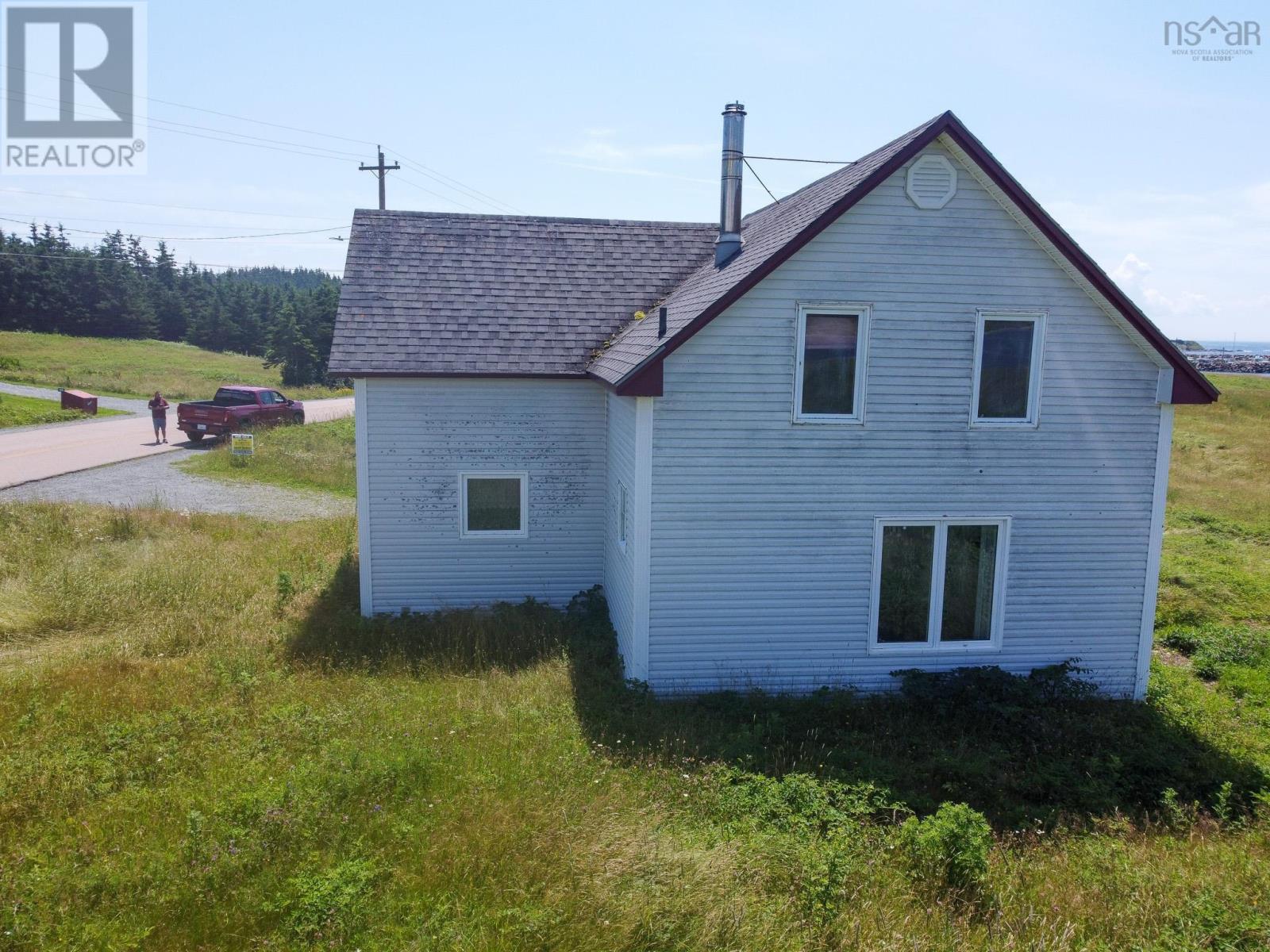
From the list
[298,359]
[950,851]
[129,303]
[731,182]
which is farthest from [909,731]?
[129,303]

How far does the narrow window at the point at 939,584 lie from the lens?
10164 mm

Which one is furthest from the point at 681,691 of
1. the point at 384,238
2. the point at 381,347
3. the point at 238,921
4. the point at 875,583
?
the point at 384,238

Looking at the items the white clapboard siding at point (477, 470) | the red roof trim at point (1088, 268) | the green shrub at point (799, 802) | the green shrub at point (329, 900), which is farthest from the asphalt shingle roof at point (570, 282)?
the green shrub at point (329, 900)

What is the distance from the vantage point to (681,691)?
9.98 metres

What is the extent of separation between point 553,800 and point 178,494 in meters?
17.4

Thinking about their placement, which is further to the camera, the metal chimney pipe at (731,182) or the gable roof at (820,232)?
the metal chimney pipe at (731,182)

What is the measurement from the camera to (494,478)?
1269 centimetres

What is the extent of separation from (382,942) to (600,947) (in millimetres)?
1435

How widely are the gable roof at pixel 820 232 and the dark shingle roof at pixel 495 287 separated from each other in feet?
7.82

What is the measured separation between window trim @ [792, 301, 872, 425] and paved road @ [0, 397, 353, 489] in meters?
20.8

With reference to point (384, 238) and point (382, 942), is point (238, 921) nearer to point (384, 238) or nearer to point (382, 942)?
point (382, 942)

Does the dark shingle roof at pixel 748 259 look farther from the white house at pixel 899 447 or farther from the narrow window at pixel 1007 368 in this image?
the narrow window at pixel 1007 368

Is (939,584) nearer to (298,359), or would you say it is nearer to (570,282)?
(570,282)

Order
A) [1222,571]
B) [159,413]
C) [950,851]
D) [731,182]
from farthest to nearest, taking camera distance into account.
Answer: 1. [159,413]
2. [1222,571]
3. [731,182]
4. [950,851]
